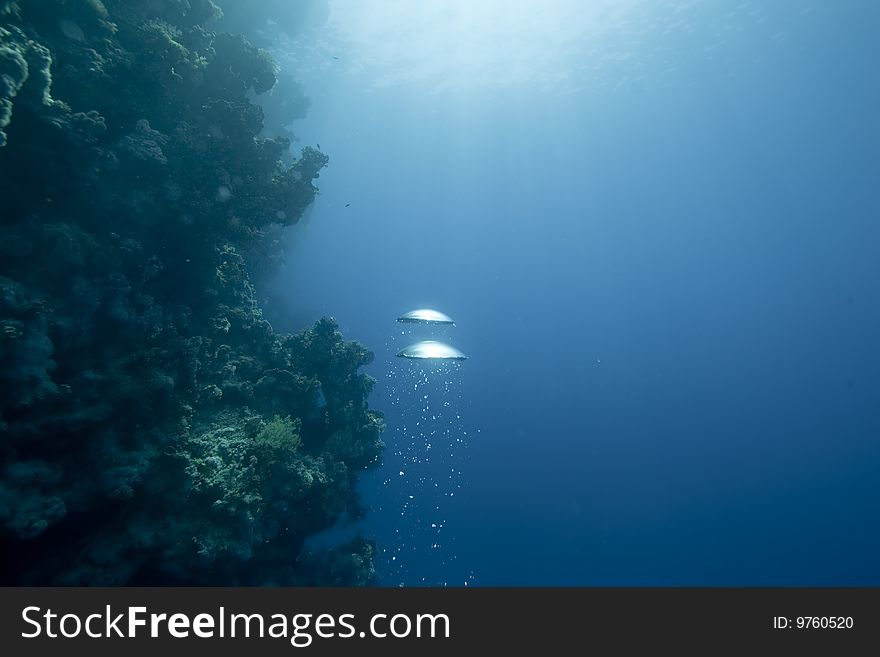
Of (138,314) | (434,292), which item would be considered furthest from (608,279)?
(138,314)

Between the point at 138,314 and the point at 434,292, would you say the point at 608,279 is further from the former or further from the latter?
the point at 138,314

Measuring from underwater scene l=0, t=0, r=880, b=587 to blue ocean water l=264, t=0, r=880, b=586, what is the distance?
0.43m

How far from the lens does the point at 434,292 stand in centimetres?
8588

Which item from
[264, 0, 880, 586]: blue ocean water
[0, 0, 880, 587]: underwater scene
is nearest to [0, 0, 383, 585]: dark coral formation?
[0, 0, 880, 587]: underwater scene

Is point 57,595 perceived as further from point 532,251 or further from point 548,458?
point 532,251

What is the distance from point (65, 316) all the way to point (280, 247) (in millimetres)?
Answer: 20186

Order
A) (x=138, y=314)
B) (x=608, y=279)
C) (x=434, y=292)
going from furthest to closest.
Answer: (x=608, y=279), (x=434, y=292), (x=138, y=314)

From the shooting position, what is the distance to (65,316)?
7.40 meters

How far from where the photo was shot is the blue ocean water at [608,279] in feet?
112

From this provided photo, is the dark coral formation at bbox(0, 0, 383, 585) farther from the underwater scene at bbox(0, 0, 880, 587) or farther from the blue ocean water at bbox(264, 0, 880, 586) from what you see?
the blue ocean water at bbox(264, 0, 880, 586)

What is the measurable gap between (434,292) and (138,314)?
7773 centimetres

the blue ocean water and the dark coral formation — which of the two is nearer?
the dark coral formation

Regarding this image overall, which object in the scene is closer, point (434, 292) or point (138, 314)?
point (138, 314)

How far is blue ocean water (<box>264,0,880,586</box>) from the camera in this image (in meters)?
34.2
